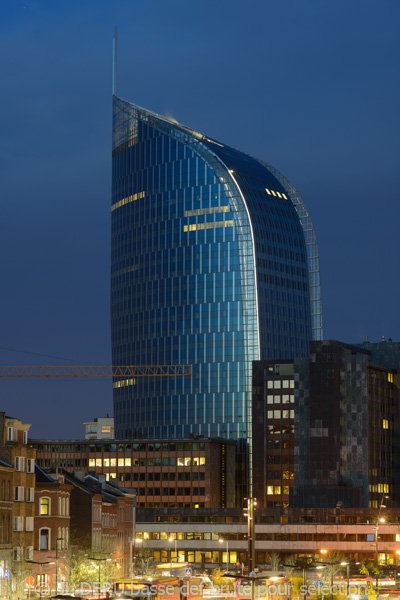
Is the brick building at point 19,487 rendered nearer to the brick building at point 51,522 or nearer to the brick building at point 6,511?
the brick building at point 6,511

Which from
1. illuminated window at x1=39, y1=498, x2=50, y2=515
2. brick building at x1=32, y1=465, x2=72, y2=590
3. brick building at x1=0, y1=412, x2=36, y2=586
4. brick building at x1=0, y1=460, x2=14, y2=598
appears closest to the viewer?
brick building at x1=0, y1=460, x2=14, y2=598

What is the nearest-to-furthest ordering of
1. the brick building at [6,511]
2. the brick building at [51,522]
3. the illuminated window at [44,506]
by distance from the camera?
1. the brick building at [6,511]
2. the brick building at [51,522]
3. the illuminated window at [44,506]

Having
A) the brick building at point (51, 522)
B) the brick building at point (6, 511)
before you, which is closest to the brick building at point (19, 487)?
the brick building at point (6, 511)

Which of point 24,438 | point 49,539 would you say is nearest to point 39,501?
point 49,539

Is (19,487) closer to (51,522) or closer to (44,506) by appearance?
(44,506)

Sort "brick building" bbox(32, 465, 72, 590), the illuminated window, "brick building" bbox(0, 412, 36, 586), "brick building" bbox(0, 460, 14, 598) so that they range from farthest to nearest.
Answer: the illuminated window < "brick building" bbox(32, 465, 72, 590) < "brick building" bbox(0, 412, 36, 586) < "brick building" bbox(0, 460, 14, 598)

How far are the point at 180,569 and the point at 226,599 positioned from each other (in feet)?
24.9

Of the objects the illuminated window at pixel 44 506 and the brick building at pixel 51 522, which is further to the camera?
the illuminated window at pixel 44 506

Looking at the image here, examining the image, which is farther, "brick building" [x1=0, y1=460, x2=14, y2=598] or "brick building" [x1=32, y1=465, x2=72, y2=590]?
"brick building" [x1=32, y1=465, x2=72, y2=590]

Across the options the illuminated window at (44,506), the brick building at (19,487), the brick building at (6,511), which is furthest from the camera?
the illuminated window at (44,506)

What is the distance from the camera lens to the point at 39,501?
541 ft

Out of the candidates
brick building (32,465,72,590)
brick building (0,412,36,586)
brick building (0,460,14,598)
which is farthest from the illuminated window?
brick building (0,460,14,598)

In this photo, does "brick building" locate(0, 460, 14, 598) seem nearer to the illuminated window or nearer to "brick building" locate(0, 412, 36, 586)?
"brick building" locate(0, 412, 36, 586)

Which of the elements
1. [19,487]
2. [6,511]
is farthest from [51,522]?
[6,511]
